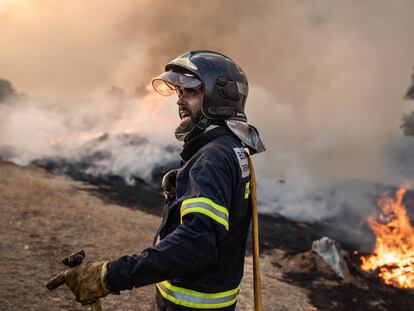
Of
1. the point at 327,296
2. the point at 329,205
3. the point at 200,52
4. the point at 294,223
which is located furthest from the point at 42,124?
the point at 200,52

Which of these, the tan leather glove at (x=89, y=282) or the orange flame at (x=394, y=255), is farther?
the orange flame at (x=394, y=255)

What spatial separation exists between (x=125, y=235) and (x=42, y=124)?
1303 cm

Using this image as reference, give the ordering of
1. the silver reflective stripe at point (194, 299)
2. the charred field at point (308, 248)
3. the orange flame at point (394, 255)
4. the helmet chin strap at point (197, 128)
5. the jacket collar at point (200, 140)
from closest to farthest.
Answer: the silver reflective stripe at point (194, 299), the jacket collar at point (200, 140), the helmet chin strap at point (197, 128), the charred field at point (308, 248), the orange flame at point (394, 255)

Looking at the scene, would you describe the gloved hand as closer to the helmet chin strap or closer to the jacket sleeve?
the jacket sleeve

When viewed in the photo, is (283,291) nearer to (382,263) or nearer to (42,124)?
(382,263)

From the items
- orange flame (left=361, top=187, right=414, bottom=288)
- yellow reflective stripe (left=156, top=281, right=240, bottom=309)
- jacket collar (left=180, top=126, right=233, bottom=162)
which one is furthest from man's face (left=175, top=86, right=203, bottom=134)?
orange flame (left=361, top=187, right=414, bottom=288)

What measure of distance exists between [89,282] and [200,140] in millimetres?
1097

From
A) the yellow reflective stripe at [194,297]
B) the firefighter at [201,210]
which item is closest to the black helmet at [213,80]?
the firefighter at [201,210]

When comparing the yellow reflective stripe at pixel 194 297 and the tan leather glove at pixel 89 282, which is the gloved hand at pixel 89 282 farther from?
the yellow reflective stripe at pixel 194 297

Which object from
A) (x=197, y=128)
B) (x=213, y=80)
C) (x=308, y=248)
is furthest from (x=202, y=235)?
(x=308, y=248)

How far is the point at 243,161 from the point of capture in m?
2.30

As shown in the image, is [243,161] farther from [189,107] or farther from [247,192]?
[189,107]

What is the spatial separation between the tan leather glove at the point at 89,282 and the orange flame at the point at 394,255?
28.3 feet

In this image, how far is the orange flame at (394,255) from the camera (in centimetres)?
875
